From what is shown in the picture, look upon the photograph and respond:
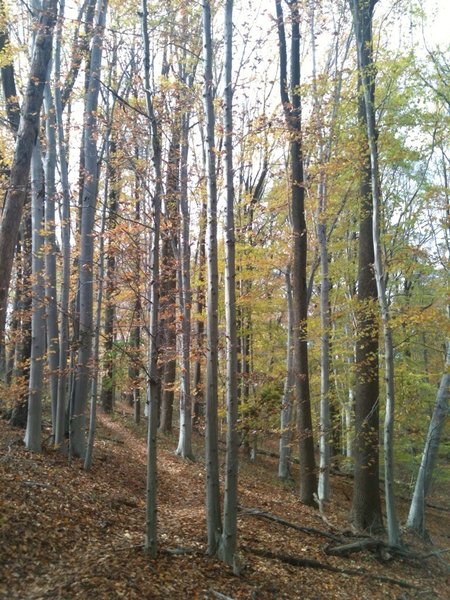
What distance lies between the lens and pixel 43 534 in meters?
5.40

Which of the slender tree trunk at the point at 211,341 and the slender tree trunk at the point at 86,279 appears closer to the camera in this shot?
the slender tree trunk at the point at 211,341

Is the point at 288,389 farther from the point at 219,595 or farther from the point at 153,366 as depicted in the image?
the point at 219,595

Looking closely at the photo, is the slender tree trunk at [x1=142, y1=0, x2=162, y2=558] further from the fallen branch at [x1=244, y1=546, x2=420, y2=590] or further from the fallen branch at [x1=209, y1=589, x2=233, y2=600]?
the fallen branch at [x1=244, y1=546, x2=420, y2=590]

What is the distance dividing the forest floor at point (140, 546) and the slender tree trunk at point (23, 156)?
271 centimetres

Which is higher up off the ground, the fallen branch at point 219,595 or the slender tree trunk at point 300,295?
the slender tree trunk at point 300,295

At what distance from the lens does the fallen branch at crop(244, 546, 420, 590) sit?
21.1 feet

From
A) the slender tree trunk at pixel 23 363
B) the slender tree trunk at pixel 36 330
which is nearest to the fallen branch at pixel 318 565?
the slender tree trunk at pixel 36 330

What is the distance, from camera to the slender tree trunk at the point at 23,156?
623 centimetres

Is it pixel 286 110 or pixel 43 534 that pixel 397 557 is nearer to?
pixel 43 534

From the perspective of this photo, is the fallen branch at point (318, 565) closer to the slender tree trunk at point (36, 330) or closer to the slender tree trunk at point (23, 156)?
the slender tree trunk at point (36, 330)

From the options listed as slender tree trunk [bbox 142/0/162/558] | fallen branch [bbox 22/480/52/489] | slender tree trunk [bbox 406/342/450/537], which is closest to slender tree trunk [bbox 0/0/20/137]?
slender tree trunk [bbox 142/0/162/558]

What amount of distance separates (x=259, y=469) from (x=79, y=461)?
7616mm

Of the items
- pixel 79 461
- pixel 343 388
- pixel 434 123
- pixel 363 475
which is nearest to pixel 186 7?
pixel 434 123

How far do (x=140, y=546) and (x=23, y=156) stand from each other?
5283mm
